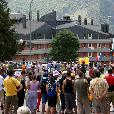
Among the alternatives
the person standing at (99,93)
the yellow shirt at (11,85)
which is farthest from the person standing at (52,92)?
the person standing at (99,93)

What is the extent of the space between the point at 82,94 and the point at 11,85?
2.18 meters

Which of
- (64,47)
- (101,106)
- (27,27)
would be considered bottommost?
(64,47)

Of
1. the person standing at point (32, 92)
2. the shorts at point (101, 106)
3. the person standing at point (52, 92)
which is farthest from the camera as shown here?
the person standing at point (32, 92)

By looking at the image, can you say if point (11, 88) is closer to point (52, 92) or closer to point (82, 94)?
point (52, 92)

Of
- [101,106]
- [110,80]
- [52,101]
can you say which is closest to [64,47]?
[52,101]

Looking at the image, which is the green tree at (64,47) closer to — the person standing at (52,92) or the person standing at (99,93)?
the person standing at (52,92)

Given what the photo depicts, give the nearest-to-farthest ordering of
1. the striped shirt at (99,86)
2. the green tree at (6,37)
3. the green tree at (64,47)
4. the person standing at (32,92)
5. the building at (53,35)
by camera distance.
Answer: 1. the striped shirt at (99,86)
2. the person standing at (32,92)
3. the green tree at (6,37)
4. the green tree at (64,47)
5. the building at (53,35)

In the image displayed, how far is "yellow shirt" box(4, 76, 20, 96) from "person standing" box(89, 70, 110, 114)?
2.50 meters

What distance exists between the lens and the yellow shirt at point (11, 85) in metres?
18.9

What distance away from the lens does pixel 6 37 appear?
74500 millimetres

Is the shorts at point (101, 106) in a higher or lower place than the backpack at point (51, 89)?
lower

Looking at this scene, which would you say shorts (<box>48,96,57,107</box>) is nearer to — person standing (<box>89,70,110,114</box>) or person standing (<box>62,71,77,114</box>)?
person standing (<box>62,71,77,114</box>)

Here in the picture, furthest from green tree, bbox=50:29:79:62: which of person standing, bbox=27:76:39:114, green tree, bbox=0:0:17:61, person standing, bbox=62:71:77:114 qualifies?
person standing, bbox=62:71:77:114

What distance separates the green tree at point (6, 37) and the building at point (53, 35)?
56.2 m
